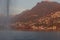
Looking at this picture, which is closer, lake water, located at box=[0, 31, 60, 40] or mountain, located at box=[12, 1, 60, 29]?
lake water, located at box=[0, 31, 60, 40]

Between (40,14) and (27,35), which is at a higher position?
(40,14)

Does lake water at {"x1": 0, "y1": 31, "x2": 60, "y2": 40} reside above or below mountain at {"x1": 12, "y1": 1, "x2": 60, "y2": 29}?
below

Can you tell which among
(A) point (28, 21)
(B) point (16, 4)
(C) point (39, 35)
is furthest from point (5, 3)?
(C) point (39, 35)

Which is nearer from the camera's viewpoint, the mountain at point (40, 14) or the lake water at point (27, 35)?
the lake water at point (27, 35)

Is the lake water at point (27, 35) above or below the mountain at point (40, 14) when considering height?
below

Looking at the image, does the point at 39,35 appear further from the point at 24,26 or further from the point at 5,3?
the point at 5,3
